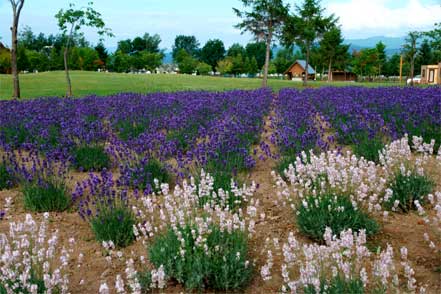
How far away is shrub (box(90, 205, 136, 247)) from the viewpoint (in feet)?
14.1

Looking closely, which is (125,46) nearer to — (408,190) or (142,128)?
(142,128)

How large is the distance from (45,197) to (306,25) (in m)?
32.9

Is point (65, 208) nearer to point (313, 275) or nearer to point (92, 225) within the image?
point (92, 225)

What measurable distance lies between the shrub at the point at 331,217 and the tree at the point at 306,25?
3142cm

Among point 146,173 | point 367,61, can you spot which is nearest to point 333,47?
point 367,61

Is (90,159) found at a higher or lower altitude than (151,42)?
lower

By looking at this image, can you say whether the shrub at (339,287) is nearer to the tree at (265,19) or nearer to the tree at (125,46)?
the tree at (265,19)

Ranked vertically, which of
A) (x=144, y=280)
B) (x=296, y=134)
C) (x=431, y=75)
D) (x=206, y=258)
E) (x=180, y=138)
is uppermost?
(x=431, y=75)

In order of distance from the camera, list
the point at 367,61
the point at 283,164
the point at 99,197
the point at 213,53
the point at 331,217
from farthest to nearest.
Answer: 1. the point at 213,53
2. the point at 367,61
3. the point at 283,164
4. the point at 99,197
5. the point at 331,217

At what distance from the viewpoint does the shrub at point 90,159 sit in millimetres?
6602

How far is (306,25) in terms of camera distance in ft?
116

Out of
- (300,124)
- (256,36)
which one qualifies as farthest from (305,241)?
(256,36)

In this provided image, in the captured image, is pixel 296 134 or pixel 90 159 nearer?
pixel 90 159

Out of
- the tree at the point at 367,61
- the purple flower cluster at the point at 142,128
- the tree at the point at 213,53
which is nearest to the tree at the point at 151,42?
the tree at the point at 213,53
